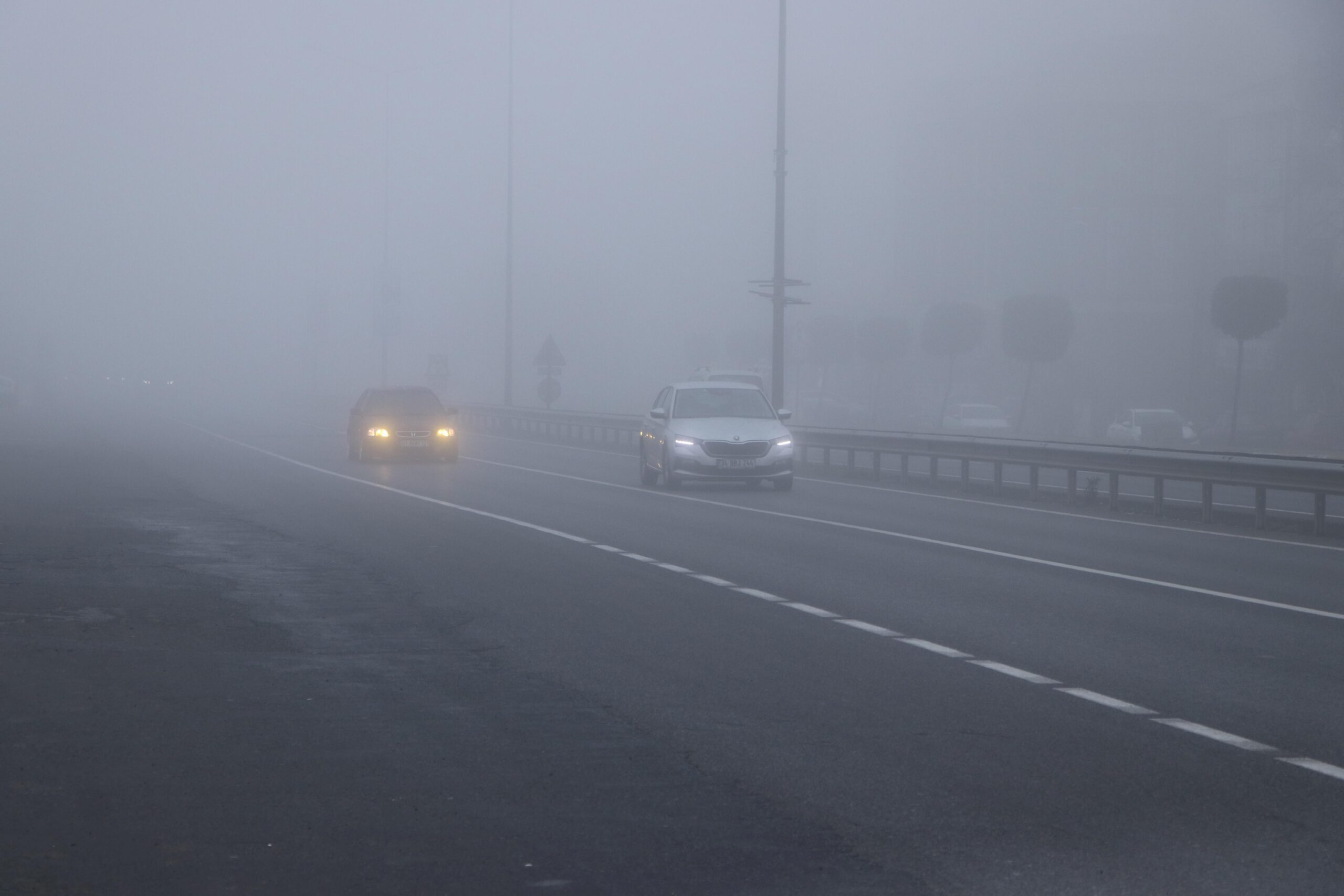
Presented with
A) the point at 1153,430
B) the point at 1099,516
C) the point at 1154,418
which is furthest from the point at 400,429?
the point at 1154,418

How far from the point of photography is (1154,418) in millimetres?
51625

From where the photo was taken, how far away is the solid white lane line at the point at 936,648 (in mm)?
9531

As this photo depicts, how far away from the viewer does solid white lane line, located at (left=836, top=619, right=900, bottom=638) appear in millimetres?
10375

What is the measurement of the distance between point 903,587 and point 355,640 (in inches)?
189

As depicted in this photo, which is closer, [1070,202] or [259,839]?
[259,839]

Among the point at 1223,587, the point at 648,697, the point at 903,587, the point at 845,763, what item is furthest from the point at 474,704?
the point at 1223,587

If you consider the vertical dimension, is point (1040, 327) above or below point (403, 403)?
above

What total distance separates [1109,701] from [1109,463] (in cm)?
1525

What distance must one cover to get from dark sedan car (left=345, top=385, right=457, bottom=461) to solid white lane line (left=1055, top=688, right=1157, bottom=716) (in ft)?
84.5

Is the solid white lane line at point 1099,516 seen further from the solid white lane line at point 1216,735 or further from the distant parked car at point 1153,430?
the distant parked car at point 1153,430

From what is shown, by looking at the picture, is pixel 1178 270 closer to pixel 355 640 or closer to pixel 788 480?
pixel 788 480

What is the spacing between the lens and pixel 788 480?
25.3 meters

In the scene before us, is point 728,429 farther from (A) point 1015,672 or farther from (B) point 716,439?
(A) point 1015,672

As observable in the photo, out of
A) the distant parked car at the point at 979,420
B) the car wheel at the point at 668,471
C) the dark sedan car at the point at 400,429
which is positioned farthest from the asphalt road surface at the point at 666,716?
the distant parked car at the point at 979,420
